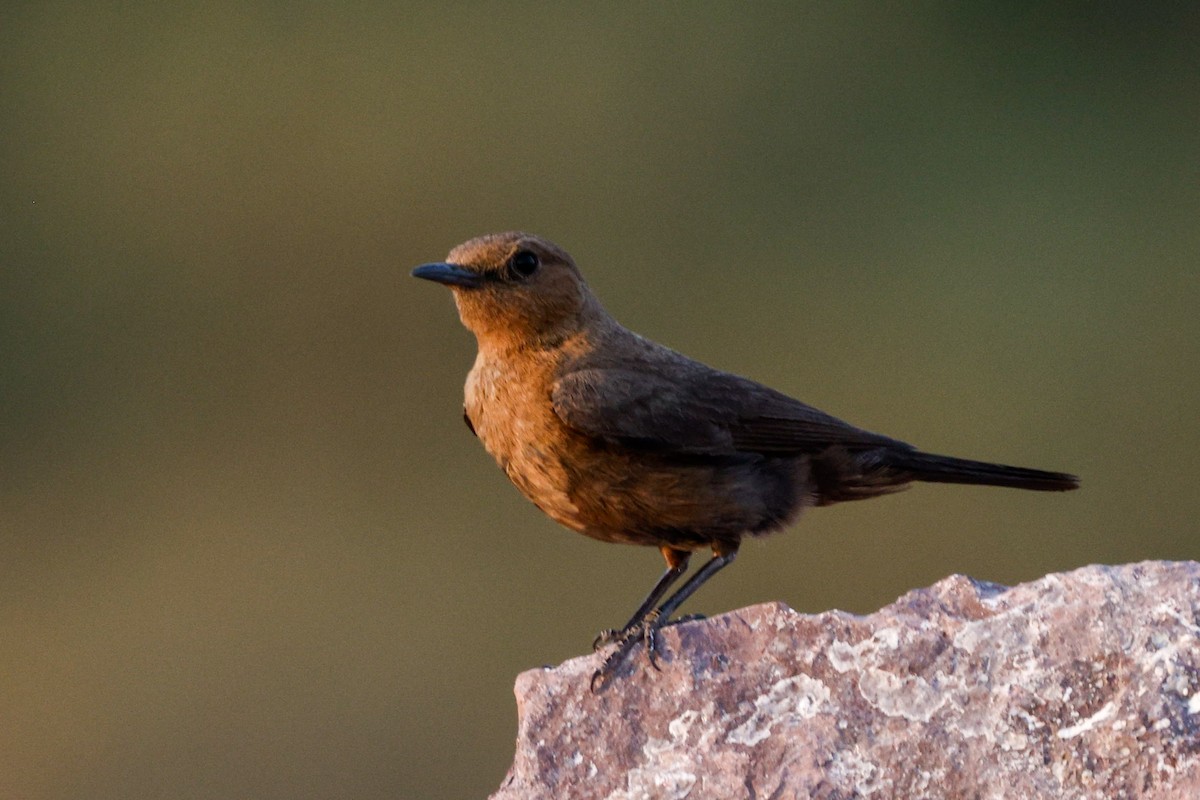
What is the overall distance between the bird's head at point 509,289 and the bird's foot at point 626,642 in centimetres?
130

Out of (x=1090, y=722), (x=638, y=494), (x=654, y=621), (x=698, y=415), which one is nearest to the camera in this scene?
(x=1090, y=722)

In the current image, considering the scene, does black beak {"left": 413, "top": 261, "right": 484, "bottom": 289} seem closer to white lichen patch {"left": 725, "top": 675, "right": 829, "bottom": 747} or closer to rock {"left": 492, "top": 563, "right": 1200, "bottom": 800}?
rock {"left": 492, "top": 563, "right": 1200, "bottom": 800}

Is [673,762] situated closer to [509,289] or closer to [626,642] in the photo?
[626,642]

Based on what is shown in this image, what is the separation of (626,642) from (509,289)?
1.55 meters

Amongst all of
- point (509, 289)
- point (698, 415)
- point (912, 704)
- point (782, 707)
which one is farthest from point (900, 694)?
point (509, 289)

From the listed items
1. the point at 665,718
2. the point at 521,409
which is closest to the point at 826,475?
the point at 521,409

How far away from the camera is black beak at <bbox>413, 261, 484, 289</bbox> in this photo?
5328mm

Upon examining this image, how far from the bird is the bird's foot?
15 cm

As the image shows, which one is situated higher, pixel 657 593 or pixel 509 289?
pixel 509 289

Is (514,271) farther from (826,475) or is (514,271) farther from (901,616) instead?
(901,616)

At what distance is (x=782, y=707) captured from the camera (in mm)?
4133

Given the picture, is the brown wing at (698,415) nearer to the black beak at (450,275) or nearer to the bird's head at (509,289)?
the bird's head at (509,289)

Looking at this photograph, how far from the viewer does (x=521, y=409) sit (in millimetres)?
5246

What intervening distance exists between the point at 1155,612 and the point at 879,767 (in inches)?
33.7
